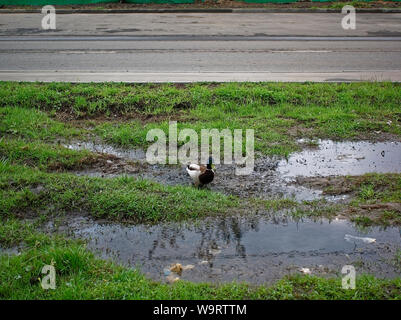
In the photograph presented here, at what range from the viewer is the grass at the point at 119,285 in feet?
11.8

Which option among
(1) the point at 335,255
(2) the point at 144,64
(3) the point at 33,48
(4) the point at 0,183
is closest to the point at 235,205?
(1) the point at 335,255

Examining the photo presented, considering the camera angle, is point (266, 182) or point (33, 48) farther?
point (33, 48)

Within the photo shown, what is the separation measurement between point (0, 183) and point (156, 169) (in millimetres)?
1854

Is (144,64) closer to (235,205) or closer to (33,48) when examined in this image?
(33,48)

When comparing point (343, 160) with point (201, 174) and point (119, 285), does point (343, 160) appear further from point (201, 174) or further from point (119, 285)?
point (119, 285)

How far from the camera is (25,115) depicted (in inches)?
283

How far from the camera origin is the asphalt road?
29.9ft

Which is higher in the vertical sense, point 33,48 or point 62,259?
point 33,48

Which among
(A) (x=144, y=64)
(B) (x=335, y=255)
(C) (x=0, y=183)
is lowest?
(B) (x=335, y=255)

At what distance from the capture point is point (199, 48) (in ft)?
37.6

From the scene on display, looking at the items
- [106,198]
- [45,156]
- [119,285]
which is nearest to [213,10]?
[45,156]

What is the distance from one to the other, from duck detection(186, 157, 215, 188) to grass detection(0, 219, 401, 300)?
5.54 ft

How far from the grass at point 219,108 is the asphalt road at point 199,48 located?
2.36ft

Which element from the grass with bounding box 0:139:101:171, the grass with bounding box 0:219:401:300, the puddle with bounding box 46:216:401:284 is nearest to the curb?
the grass with bounding box 0:139:101:171
